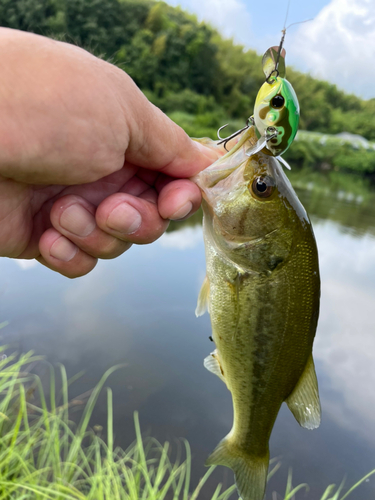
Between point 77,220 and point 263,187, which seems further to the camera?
point 77,220

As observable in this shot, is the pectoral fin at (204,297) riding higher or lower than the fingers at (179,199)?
lower

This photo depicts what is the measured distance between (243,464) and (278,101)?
178 centimetres

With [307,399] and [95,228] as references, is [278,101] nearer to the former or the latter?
[95,228]

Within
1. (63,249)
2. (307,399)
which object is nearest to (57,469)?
(63,249)

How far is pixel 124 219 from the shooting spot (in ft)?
5.90

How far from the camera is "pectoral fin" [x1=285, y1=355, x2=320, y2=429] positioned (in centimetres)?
171

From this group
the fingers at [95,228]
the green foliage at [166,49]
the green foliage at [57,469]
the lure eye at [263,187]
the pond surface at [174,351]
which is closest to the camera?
the lure eye at [263,187]

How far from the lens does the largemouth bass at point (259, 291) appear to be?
5.18 feet

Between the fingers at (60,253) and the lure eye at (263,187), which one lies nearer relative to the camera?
the lure eye at (263,187)

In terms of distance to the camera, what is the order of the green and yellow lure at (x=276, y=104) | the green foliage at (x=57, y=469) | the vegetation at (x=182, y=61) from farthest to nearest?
the vegetation at (x=182, y=61), the green foliage at (x=57, y=469), the green and yellow lure at (x=276, y=104)

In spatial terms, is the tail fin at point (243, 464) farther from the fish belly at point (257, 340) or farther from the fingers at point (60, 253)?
the fingers at point (60, 253)

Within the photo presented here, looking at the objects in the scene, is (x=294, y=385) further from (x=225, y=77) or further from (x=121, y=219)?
(x=225, y=77)

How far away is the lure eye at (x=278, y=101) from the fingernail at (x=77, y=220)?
1.11m

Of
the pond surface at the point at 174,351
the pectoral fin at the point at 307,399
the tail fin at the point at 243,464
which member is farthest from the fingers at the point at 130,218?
the pond surface at the point at 174,351
